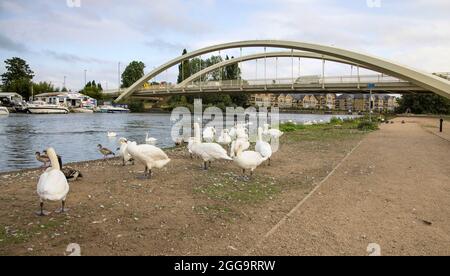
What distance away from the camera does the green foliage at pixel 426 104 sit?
64250mm

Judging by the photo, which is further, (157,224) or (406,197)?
(406,197)

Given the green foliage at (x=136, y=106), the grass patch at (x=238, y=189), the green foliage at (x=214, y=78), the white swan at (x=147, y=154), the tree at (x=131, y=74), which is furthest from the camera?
the tree at (x=131, y=74)

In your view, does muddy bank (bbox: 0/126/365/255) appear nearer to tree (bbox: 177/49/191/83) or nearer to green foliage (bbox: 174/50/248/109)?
green foliage (bbox: 174/50/248/109)

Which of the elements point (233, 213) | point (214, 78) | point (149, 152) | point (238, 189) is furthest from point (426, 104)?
point (233, 213)

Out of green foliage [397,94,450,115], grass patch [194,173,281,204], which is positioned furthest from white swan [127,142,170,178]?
green foliage [397,94,450,115]

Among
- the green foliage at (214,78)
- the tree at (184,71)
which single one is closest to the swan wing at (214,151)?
the green foliage at (214,78)

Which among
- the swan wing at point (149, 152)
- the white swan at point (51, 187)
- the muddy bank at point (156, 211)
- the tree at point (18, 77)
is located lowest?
the muddy bank at point (156, 211)

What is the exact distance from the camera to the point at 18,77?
304ft

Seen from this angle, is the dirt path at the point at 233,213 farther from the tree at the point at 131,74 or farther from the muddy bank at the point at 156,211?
the tree at the point at 131,74

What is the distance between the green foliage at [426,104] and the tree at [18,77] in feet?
271

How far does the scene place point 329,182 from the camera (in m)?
8.29

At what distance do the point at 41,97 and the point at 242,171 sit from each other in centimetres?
9008
